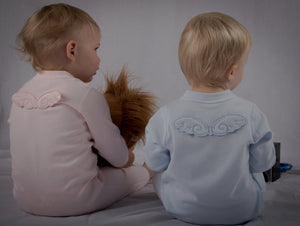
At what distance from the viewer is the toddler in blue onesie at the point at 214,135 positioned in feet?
4.06

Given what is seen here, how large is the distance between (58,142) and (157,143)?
12.6 inches

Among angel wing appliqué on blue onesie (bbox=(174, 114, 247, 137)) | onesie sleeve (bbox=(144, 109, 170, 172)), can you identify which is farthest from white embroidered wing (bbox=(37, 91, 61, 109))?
angel wing appliqué on blue onesie (bbox=(174, 114, 247, 137))

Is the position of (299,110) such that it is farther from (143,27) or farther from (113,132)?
(113,132)

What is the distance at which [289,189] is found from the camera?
1.72 metres

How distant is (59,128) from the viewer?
1.35 m

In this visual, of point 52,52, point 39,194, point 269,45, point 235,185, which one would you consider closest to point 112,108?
point 52,52

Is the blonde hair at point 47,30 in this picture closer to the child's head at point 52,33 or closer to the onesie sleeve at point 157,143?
the child's head at point 52,33

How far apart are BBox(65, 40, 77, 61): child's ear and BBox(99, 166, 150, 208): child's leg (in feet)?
1.36

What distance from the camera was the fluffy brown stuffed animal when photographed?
1.65 m

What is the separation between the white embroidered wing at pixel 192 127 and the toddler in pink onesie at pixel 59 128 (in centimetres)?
27

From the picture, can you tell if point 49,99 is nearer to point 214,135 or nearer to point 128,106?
point 128,106

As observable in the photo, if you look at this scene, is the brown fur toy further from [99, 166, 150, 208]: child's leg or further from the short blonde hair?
the short blonde hair

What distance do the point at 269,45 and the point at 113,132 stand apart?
157 cm

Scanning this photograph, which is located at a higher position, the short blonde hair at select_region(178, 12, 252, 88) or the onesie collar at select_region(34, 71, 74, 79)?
the short blonde hair at select_region(178, 12, 252, 88)
